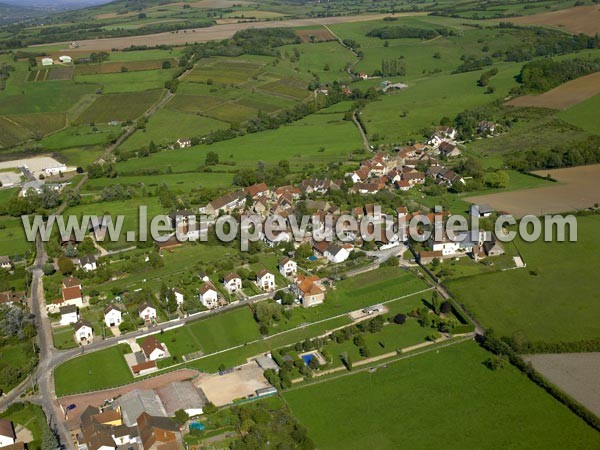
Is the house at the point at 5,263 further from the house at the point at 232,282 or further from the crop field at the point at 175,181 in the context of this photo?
the crop field at the point at 175,181

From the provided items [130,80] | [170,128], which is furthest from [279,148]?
[130,80]

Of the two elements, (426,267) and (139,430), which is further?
(426,267)

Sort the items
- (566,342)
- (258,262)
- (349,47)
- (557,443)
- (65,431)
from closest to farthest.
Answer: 1. (557,443)
2. (65,431)
3. (566,342)
4. (258,262)
5. (349,47)

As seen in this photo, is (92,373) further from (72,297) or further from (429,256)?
(429,256)

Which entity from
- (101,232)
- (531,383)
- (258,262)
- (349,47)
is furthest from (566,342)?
(349,47)

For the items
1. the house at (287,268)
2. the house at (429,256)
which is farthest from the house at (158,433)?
the house at (429,256)

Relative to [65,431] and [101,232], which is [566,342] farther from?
[101,232]
